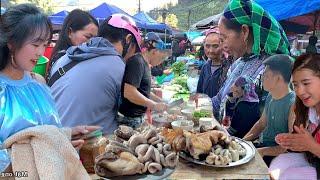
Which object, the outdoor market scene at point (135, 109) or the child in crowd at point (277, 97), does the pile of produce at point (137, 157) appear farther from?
the child in crowd at point (277, 97)

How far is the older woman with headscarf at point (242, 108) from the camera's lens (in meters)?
2.60

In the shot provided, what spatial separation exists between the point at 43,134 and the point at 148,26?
48.8 feet

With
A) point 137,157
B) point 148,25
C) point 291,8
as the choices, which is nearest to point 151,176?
point 137,157

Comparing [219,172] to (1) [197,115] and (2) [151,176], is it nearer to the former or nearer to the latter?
(2) [151,176]

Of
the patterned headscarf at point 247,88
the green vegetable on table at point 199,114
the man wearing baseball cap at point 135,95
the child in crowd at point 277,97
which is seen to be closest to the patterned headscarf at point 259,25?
the child in crowd at point 277,97

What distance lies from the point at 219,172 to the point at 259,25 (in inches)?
55.6

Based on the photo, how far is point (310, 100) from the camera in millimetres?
2035

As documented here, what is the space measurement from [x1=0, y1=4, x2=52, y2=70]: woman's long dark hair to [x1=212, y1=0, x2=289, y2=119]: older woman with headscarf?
1.58 m

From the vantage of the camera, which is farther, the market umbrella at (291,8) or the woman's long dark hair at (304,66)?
the market umbrella at (291,8)

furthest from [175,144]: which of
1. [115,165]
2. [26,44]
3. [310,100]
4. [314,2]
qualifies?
[314,2]

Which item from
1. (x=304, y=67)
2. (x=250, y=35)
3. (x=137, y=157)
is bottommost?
(x=137, y=157)

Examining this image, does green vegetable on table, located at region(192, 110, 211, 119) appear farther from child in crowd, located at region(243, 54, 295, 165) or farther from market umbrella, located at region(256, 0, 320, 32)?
market umbrella, located at region(256, 0, 320, 32)

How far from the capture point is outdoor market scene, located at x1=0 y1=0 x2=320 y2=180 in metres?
1.34

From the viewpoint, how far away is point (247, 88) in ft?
8.50
